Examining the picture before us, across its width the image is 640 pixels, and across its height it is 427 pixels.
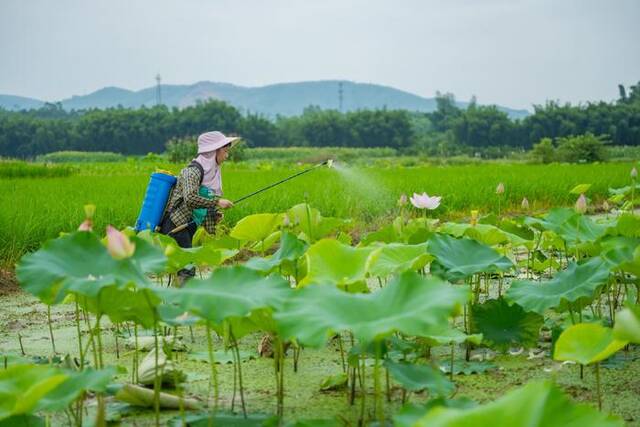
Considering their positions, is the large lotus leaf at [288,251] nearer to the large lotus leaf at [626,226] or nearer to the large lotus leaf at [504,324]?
the large lotus leaf at [504,324]

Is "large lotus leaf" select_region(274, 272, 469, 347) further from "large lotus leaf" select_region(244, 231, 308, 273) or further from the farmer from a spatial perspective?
the farmer

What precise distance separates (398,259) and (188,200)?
6.80ft

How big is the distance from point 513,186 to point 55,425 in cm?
739

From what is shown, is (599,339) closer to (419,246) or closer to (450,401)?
(450,401)

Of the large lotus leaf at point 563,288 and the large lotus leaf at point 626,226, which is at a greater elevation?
the large lotus leaf at point 626,226

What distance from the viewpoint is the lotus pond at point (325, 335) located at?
4.58 feet

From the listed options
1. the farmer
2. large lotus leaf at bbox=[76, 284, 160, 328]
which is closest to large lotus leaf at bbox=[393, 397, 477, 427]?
large lotus leaf at bbox=[76, 284, 160, 328]

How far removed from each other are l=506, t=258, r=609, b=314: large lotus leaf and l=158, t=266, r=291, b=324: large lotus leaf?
74 centimetres

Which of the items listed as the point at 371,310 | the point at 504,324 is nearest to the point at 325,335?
the point at 371,310

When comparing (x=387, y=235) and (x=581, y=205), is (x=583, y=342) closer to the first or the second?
(x=581, y=205)

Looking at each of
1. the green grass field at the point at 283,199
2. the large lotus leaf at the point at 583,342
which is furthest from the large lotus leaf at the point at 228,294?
the green grass field at the point at 283,199

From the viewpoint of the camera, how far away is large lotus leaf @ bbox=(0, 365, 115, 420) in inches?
51.4

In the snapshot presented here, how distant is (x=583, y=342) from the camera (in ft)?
5.23

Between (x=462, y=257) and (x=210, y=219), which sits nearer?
(x=462, y=257)
